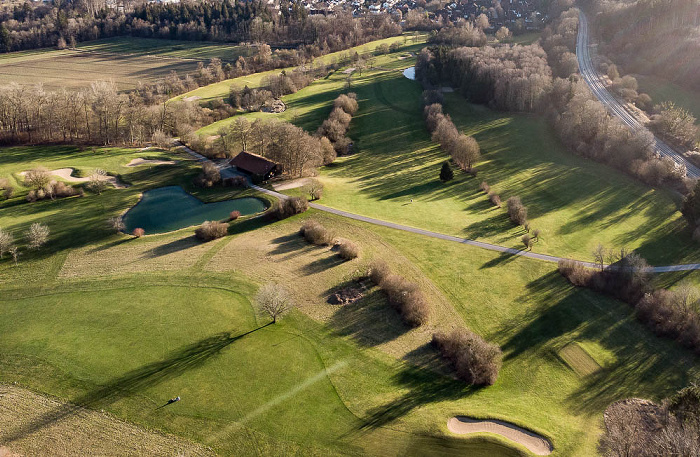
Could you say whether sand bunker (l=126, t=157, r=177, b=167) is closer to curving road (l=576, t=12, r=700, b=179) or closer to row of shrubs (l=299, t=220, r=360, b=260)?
row of shrubs (l=299, t=220, r=360, b=260)

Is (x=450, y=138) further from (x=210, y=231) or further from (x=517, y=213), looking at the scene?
(x=210, y=231)

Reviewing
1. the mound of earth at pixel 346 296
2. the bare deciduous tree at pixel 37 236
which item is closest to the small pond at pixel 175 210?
the bare deciduous tree at pixel 37 236

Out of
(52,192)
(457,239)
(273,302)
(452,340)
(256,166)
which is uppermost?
(256,166)

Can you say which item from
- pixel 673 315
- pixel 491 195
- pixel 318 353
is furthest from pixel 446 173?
pixel 318 353

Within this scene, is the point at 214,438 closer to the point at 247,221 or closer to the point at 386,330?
the point at 386,330

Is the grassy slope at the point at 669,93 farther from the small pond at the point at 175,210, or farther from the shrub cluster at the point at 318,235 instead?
the small pond at the point at 175,210

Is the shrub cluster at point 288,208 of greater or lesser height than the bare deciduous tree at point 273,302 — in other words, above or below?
above

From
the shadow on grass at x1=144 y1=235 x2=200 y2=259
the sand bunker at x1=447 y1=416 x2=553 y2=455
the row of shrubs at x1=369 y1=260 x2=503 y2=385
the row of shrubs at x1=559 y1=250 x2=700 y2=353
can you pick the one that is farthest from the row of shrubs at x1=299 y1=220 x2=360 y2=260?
the row of shrubs at x1=559 y1=250 x2=700 y2=353

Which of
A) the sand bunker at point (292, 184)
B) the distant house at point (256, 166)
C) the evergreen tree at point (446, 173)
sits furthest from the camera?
the evergreen tree at point (446, 173)

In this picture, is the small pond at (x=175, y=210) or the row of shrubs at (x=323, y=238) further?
the small pond at (x=175, y=210)
